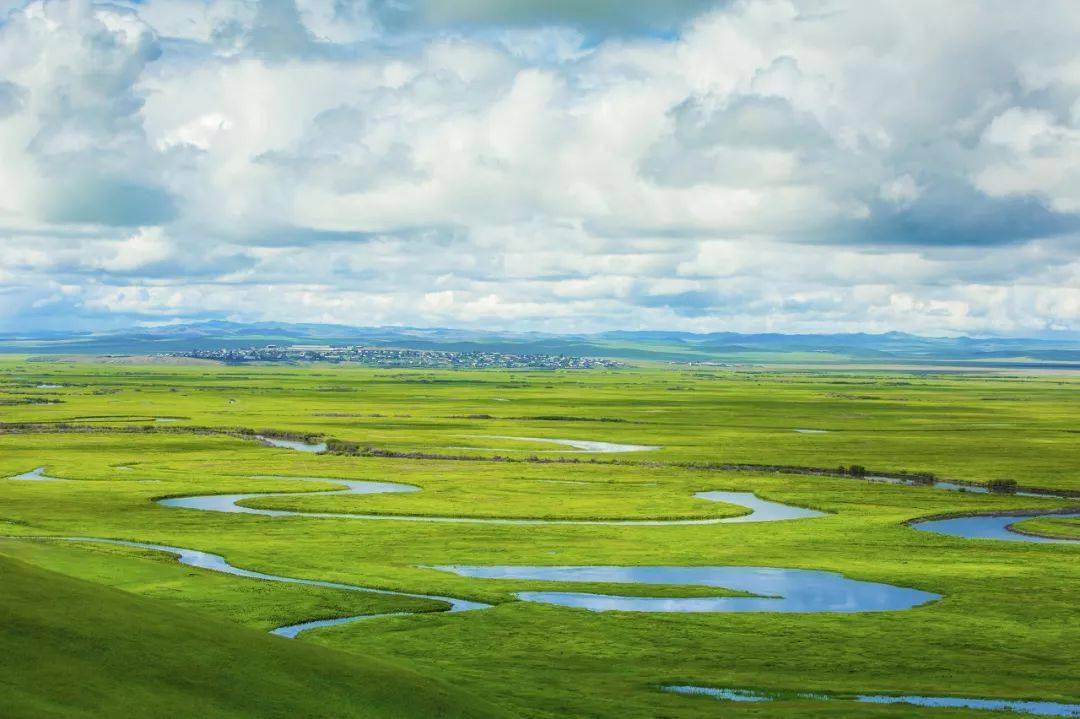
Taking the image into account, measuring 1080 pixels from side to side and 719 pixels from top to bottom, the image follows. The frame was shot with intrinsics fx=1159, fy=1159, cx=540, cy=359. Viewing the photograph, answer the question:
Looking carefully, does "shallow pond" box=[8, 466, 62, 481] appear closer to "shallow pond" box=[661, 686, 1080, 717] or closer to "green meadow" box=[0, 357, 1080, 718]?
"green meadow" box=[0, 357, 1080, 718]

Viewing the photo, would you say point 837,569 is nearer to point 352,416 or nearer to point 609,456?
point 609,456

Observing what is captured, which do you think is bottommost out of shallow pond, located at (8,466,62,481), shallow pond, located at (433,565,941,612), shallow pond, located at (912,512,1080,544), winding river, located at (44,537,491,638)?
shallow pond, located at (912,512,1080,544)

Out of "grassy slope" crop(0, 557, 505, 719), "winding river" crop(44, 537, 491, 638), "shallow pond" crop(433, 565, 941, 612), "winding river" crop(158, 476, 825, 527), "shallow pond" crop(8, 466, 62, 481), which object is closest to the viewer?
"grassy slope" crop(0, 557, 505, 719)

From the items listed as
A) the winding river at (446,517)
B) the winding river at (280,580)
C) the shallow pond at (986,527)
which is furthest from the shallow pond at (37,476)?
the shallow pond at (986,527)

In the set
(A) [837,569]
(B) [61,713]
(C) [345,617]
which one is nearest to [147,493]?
(C) [345,617]

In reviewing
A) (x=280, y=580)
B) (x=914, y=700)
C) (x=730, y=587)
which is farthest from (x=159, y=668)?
(x=730, y=587)

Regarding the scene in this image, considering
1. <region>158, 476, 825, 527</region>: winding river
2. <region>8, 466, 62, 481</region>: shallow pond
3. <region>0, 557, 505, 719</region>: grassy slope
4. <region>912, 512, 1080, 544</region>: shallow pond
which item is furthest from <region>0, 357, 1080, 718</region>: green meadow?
<region>8, 466, 62, 481</region>: shallow pond
